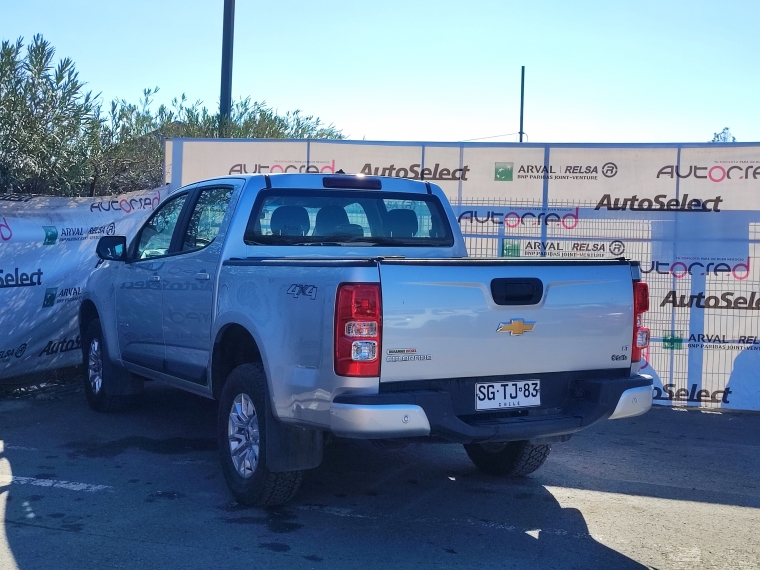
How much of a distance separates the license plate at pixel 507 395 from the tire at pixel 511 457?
0.98 m

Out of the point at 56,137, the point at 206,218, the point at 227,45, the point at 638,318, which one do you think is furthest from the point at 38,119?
the point at 638,318

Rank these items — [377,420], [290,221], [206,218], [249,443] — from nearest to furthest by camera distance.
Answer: [377,420] < [249,443] < [290,221] < [206,218]

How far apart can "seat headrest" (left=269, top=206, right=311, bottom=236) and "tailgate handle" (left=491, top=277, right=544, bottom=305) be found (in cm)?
179

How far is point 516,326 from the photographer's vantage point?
4.70 metres

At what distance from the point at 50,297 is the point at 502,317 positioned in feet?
19.8

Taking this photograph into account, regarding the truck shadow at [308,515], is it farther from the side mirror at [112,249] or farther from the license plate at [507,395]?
the side mirror at [112,249]

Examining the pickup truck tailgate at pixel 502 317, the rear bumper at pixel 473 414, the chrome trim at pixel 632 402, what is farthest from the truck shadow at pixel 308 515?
the pickup truck tailgate at pixel 502 317

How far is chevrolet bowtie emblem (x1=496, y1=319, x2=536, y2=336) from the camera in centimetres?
466

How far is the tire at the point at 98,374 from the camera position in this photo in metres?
7.60

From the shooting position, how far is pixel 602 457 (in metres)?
6.77

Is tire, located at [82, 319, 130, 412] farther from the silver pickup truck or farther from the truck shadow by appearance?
the silver pickup truck

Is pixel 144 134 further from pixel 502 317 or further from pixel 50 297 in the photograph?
pixel 502 317

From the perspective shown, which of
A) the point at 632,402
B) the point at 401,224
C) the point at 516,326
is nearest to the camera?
the point at 516,326

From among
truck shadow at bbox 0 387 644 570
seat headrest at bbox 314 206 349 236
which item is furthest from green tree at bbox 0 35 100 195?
seat headrest at bbox 314 206 349 236
